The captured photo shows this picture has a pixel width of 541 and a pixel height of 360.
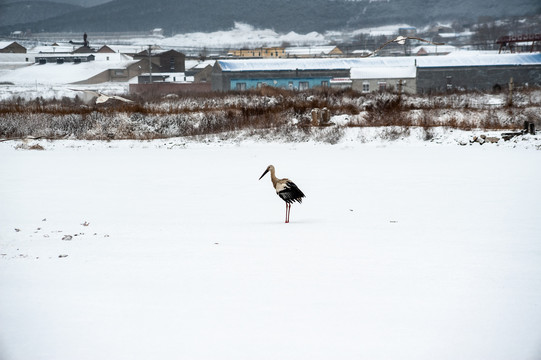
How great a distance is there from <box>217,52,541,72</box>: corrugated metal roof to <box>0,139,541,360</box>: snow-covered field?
3958 cm

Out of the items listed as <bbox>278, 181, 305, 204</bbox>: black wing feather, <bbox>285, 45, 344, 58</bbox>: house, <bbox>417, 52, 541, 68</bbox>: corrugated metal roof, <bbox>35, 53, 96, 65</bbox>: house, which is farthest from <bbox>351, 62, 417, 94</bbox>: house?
<bbox>278, 181, 305, 204</bbox>: black wing feather

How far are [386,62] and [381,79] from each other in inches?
286

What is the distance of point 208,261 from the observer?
7.65m

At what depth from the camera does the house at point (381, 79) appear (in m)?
50.2

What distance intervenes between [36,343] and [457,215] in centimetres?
769

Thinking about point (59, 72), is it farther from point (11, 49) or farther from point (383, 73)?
point (383, 73)

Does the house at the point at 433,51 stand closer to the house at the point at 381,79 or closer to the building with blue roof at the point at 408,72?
the building with blue roof at the point at 408,72

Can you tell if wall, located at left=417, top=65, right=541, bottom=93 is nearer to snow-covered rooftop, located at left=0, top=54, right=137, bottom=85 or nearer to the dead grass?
the dead grass

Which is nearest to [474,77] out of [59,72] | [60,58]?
[59,72]

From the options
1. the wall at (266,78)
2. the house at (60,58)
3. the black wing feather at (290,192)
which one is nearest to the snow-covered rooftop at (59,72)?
the house at (60,58)

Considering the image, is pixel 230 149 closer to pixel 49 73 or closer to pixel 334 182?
pixel 334 182

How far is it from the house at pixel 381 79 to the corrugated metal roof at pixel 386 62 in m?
2.06

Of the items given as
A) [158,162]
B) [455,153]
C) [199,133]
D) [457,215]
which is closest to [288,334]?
[457,215]

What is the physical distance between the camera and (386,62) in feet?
186
